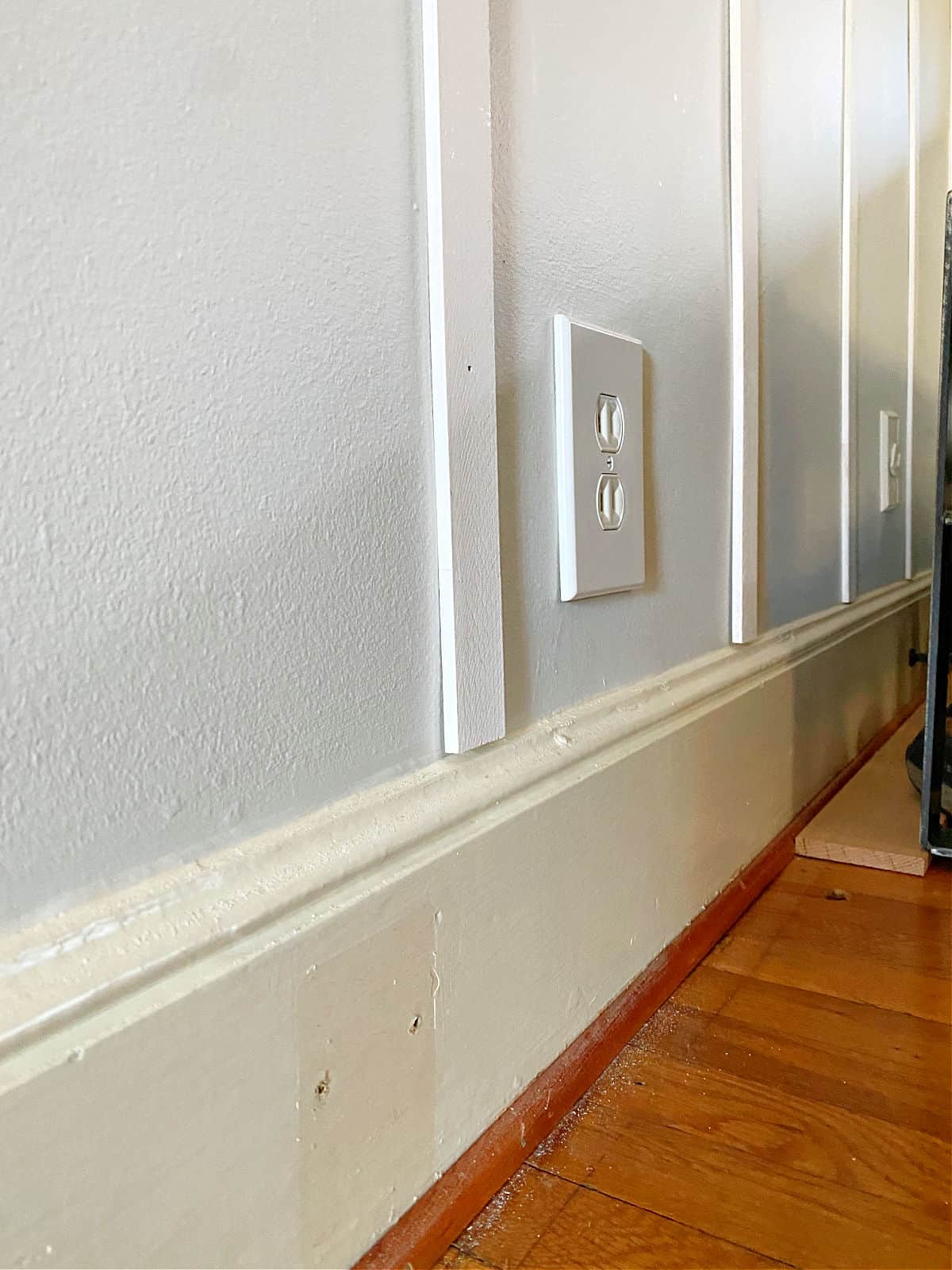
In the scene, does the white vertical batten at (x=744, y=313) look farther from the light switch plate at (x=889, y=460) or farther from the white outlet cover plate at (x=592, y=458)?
the light switch plate at (x=889, y=460)

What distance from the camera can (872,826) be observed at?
863 millimetres

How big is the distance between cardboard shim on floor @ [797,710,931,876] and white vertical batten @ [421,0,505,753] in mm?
538

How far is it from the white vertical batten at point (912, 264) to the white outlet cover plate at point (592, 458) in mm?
1004

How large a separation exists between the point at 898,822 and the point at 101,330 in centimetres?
84

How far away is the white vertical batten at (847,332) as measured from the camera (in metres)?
1.00

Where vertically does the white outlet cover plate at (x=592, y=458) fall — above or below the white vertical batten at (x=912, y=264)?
below

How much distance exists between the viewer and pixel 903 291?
134cm

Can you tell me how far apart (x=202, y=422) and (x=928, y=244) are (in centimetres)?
159

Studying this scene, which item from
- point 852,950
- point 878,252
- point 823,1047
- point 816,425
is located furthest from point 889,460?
point 823,1047

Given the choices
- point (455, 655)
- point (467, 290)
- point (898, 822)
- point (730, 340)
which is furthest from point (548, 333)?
point (898, 822)

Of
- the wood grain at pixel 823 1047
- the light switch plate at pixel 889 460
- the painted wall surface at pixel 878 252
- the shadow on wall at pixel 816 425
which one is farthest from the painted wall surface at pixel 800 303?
the wood grain at pixel 823 1047

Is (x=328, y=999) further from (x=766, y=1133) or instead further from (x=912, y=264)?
(x=912, y=264)

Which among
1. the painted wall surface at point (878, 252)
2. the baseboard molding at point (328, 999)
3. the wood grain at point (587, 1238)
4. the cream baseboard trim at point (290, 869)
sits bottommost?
the wood grain at point (587, 1238)

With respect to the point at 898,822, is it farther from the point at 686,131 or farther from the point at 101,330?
the point at 101,330
